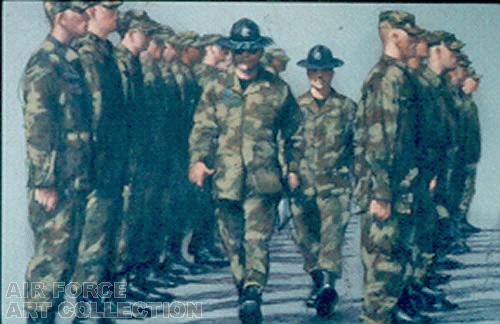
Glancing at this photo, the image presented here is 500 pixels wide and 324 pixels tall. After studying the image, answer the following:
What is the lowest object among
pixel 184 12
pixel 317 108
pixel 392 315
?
pixel 392 315

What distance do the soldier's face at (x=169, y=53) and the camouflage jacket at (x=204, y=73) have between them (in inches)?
4.5

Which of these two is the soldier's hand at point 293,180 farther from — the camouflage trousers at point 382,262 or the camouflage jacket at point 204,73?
the camouflage jacket at point 204,73

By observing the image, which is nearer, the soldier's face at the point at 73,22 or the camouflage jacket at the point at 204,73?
the soldier's face at the point at 73,22

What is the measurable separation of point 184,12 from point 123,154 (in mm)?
702

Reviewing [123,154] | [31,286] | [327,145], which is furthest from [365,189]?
[31,286]

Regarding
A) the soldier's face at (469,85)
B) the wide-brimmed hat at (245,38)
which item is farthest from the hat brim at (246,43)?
the soldier's face at (469,85)

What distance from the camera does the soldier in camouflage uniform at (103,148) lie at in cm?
383

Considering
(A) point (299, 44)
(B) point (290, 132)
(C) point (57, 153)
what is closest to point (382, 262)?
(B) point (290, 132)

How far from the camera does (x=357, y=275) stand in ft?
13.3

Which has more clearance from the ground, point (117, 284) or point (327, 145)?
point (327, 145)

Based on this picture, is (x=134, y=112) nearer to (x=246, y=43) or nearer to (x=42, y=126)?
(x=42, y=126)

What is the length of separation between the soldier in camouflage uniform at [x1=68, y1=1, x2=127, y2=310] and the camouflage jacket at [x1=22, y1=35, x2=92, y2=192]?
4 centimetres

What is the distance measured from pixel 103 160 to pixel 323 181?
100 centimetres

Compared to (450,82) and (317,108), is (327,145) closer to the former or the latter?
(317,108)
